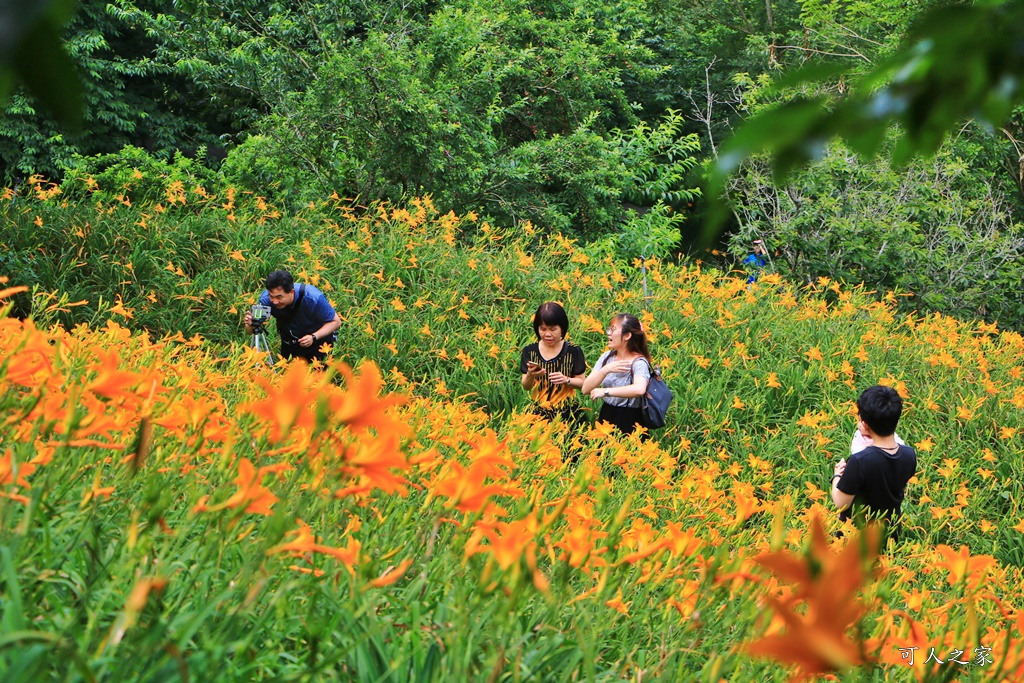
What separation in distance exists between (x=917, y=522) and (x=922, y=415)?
1.59 meters

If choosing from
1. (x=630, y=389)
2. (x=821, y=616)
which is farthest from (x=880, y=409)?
(x=821, y=616)

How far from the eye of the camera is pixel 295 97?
10117 millimetres

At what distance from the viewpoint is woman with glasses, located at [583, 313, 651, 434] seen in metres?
4.83

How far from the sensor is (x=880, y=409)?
337 cm

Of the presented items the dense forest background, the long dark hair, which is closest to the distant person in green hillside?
the dense forest background

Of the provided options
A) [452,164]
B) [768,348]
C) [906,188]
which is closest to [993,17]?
[768,348]

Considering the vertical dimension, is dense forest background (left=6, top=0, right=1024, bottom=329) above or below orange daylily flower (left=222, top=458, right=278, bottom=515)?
below

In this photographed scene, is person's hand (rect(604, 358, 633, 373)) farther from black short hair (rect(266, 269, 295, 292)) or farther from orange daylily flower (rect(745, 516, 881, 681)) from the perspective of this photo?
orange daylily flower (rect(745, 516, 881, 681))

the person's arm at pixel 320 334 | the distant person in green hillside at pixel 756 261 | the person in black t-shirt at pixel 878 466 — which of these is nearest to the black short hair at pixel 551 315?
the person's arm at pixel 320 334

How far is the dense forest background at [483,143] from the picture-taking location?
9.57m

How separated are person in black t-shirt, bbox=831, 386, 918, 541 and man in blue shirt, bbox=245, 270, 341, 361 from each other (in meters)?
3.03

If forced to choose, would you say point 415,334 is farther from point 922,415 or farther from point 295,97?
point 295,97

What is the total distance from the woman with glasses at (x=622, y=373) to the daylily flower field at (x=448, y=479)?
198 millimetres

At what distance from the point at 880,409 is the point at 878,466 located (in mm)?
208
